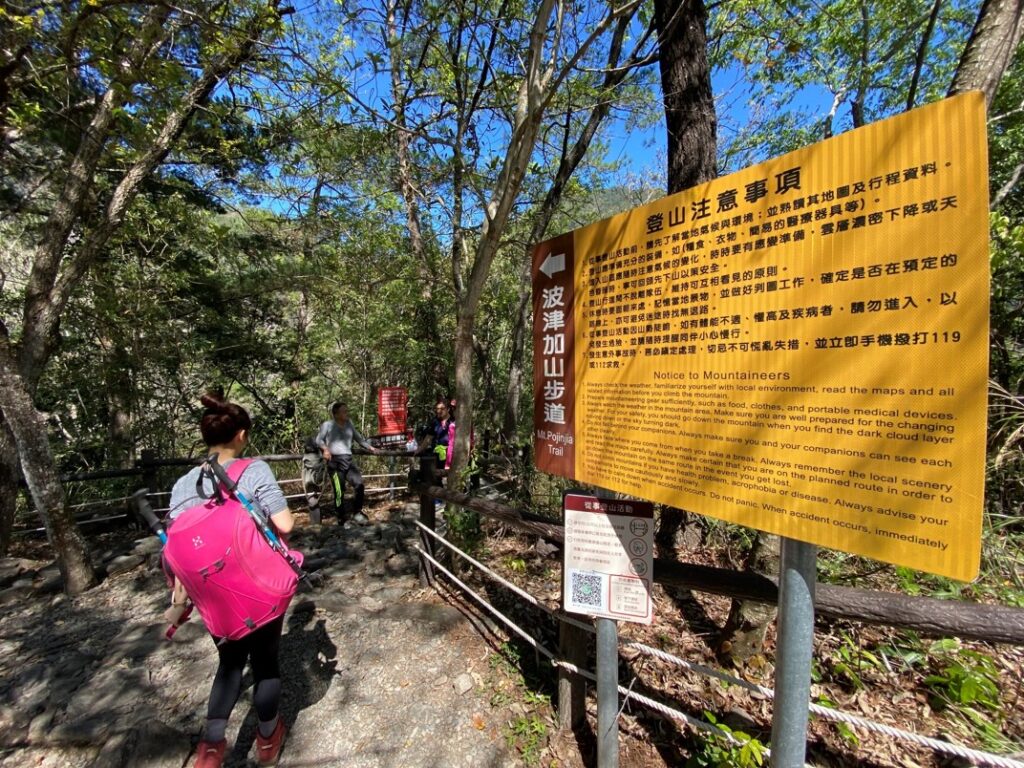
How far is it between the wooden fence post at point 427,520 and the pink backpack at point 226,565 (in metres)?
1.86

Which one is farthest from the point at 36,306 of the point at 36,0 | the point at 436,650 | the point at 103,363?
the point at 436,650

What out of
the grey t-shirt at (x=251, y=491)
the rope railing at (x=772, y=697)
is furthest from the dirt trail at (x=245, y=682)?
the grey t-shirt at (x=251, y=491)

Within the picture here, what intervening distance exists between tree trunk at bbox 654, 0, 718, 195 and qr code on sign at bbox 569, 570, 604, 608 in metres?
3.00

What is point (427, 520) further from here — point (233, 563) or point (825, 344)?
point (825, 344)

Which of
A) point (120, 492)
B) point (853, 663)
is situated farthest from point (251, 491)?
point (120, 492)

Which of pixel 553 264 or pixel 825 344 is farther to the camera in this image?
pixel 553 264

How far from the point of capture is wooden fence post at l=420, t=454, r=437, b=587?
12.3ft

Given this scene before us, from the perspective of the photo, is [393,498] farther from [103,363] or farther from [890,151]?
[890,151]

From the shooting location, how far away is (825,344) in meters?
1.04

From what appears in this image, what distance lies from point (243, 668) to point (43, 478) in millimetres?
3346

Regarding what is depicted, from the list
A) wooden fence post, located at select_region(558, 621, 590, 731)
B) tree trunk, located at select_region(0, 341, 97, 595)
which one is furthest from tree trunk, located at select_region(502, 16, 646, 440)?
tree trunk, located at select_region(0, 341, 97, 595)

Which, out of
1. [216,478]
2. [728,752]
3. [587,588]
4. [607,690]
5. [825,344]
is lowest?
[728,752]

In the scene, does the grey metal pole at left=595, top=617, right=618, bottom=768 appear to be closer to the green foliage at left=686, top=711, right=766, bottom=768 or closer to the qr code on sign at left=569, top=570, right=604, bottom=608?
the qr code on sign at left=569, top=570, right=604, bottom=608

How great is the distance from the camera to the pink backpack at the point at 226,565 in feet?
5.65
